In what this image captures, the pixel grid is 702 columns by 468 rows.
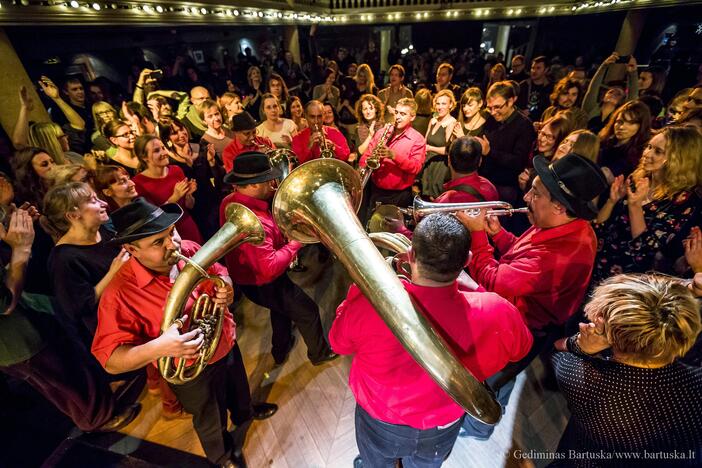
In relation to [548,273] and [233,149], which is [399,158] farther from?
[548,273]

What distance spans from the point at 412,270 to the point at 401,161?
110 inches

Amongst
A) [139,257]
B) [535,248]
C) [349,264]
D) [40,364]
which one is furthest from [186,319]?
[535,248]

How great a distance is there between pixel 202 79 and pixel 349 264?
887 centimetres

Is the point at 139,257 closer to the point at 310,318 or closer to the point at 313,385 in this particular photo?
the point at 310,318

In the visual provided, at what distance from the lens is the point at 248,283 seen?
2.63 metres

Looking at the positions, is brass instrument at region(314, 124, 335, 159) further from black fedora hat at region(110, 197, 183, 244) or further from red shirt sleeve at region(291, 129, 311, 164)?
black fedora hat at region(110, 197, 183, 244)

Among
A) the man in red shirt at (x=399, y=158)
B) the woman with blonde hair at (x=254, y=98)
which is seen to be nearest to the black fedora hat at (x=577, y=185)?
the man in red shirt at (x=399, y=158)

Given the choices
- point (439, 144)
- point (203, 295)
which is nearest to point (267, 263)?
point (203, 295)

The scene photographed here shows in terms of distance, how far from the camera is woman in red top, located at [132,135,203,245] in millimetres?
2980

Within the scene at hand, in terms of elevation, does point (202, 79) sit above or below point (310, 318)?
above

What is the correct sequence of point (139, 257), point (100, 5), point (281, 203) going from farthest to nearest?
point (100, 5)
point (281, 203)
point (139, 257)

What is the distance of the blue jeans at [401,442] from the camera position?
1637 mm

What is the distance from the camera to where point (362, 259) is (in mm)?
1329

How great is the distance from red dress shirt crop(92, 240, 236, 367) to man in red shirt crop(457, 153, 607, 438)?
82.4 inches
